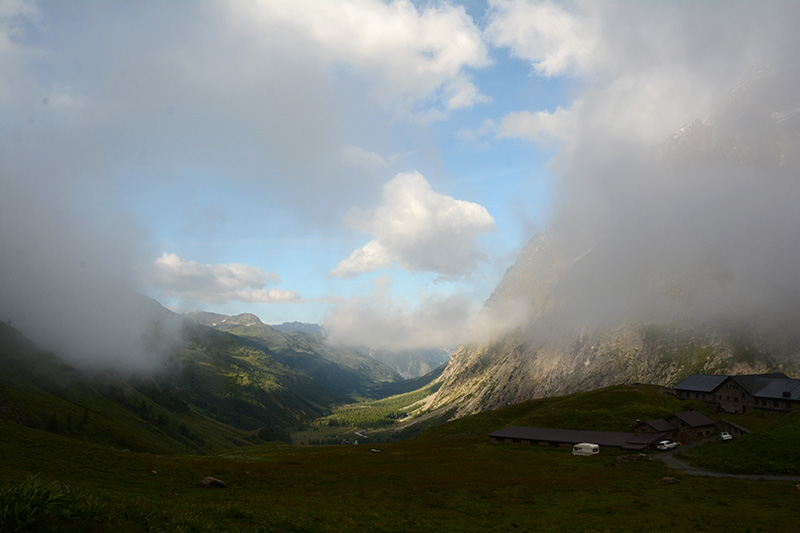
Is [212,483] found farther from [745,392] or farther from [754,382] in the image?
[754,382]

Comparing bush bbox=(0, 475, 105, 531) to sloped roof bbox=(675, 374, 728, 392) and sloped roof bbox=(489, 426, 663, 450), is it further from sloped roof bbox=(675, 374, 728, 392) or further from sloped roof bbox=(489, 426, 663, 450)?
sloped roof bbox=(675, 374, 728, 392)

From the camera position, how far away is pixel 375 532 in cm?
2547

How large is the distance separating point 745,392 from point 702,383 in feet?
43.0

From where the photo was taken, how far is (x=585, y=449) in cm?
7212

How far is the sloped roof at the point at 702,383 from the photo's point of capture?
116875 mm

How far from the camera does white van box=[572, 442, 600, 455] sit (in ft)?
234

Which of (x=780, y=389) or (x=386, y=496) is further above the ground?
(x=780, y=389)

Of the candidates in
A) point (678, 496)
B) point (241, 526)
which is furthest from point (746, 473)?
point (241, 526)

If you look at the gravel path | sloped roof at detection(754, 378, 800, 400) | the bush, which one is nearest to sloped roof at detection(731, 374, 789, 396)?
sloped roof at detection(754, 378, 800, 400)

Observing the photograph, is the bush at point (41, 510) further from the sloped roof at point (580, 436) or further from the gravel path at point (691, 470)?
the sloped roof at point (580, 436)

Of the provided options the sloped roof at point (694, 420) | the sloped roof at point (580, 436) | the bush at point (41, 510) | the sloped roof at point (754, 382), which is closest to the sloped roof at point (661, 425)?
the sloped roof at point (694, 420)

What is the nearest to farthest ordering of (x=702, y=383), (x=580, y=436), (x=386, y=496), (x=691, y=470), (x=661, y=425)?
(x=386, y=496) < (x=691, y=470) < (x=661, y=425) < (x=580, y=436) < (x=702, y=383)

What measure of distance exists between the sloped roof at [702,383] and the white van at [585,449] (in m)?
73.4

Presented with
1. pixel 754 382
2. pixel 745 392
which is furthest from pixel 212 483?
pixel 754 382
